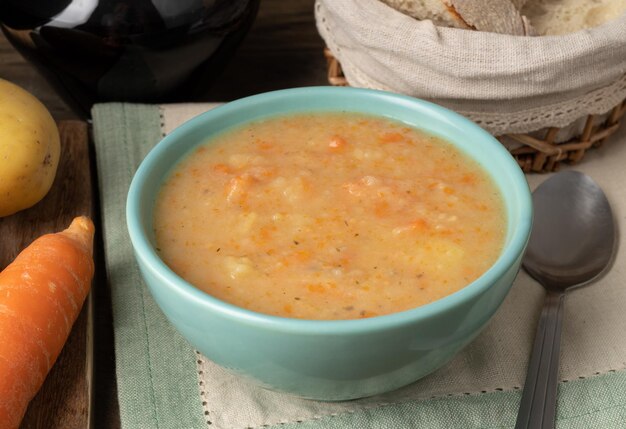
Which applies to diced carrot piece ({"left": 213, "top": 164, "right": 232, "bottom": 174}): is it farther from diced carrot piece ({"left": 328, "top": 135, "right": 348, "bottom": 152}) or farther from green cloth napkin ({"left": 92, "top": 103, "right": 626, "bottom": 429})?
green cloth napkin ({"left": 92, "top": 103, "right": 626, "bottom": 429})

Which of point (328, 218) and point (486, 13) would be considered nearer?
point (328, 218)

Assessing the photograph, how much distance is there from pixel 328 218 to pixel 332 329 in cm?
27

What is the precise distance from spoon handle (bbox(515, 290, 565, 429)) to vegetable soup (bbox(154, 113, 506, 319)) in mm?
286

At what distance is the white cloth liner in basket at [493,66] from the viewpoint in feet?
6.06

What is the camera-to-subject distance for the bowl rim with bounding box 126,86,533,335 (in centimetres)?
123

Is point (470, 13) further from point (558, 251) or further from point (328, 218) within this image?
point (328, 218)

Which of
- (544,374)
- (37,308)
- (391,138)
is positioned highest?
(391,138)

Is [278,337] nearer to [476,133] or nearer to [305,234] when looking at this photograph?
[305,234]

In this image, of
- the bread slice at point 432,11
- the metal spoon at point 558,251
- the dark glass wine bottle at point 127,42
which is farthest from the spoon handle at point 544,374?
the dark glass wine bottle at point 127,42

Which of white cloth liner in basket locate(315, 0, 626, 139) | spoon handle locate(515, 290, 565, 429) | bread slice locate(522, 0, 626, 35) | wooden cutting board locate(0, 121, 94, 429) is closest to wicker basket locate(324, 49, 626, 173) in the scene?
white cloth liner in basket locate(315, 0, 626, 139)

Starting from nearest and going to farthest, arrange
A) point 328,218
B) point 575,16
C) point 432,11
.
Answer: point 328,218 < point 432,11 < point 575,16

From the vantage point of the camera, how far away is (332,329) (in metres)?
1.23

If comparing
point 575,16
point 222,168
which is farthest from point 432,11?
point 222,168

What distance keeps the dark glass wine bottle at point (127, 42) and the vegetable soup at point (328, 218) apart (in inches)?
21.5
